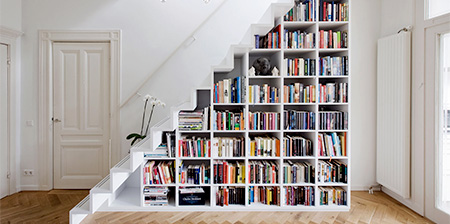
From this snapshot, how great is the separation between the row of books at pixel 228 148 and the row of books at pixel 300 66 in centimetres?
103

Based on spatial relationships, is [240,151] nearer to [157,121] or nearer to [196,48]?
[157,121]

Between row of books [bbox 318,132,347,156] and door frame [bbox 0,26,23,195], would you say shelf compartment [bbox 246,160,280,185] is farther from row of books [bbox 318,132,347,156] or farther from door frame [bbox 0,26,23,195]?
door frame [bbox 0,26,23,195]

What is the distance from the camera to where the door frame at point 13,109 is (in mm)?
3625

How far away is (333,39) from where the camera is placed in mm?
3131

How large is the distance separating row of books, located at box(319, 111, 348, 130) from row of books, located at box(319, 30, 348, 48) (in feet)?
2.61

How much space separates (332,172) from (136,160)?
2298 mm

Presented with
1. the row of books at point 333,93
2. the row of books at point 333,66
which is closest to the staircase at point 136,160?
the row of books at point 333,66

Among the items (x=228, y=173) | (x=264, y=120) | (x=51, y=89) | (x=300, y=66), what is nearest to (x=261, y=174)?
(x=228, y=173)

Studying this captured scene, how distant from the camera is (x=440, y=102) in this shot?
276 centimetres

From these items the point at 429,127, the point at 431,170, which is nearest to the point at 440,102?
the point at 429,127

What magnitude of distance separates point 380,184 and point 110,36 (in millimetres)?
4351

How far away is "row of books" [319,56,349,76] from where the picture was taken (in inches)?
123

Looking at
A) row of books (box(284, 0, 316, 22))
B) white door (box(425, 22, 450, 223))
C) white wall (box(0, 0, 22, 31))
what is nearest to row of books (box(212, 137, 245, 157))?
row of books (box(284, 0, 316, 22))

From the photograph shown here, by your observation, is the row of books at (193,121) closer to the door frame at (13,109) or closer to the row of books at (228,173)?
the row of books at (228,173)
